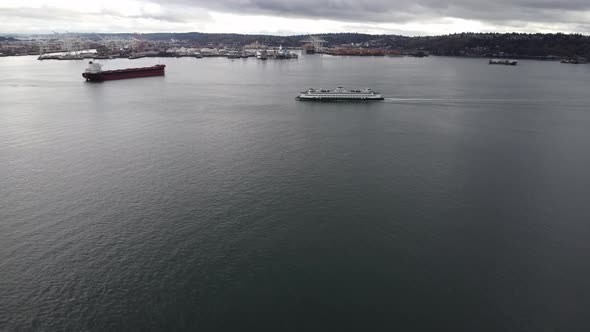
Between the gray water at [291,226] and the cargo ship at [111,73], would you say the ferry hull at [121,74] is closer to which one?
the cargo ship at [111,73]

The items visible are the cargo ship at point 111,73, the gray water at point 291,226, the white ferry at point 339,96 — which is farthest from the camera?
the cargo ship at point 111,73

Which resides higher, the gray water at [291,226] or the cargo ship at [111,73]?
the cargo ship at [111,73]

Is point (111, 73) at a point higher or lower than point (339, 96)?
higher

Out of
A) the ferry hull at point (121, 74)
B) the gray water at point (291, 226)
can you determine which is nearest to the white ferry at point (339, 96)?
the gray water at point (291, 226)

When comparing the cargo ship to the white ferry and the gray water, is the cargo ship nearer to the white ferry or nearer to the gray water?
the gray water

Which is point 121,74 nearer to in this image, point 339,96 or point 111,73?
point 111,73

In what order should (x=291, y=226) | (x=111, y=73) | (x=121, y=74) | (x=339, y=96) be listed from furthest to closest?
(x=121, y=74)
(x=111, y=73)
(x=339, y=96)
(x=291, y=226)

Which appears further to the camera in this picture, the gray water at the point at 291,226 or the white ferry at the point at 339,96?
the white ferry at the point at 339,96

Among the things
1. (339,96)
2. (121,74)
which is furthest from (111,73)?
(339,96)

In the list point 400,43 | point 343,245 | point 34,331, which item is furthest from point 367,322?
point 400,43
